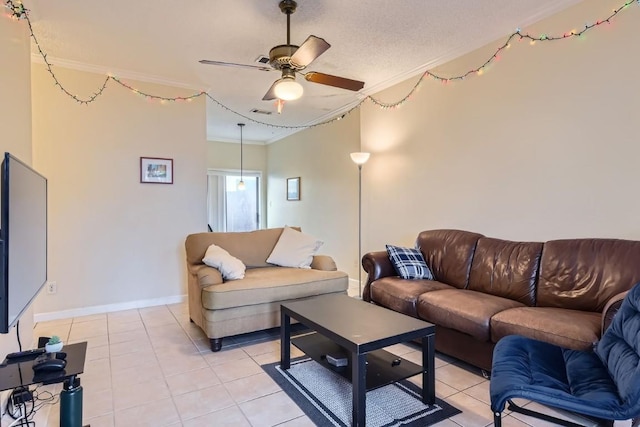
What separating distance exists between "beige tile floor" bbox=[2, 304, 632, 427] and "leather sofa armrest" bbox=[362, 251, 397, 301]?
62 centimetres

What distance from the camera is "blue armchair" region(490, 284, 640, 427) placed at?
1.28m

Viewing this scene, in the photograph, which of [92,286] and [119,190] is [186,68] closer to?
[119,190]

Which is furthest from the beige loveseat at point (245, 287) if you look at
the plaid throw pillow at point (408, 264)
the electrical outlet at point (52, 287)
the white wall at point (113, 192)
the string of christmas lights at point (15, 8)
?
the string of christmas lights at point (15, 8)

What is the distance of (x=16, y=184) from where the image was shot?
1.46 meters

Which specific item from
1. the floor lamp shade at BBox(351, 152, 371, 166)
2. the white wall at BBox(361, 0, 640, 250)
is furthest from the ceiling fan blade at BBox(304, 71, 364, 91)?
the floor lamp shade at BBox(351, 152, 371, 166)

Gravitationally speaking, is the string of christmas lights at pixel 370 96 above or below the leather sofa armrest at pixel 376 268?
above

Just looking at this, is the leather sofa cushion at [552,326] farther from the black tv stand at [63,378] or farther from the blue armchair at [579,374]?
the black tv stand at [63,378]

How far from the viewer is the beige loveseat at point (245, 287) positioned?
278 cm

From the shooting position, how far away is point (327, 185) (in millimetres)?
5711

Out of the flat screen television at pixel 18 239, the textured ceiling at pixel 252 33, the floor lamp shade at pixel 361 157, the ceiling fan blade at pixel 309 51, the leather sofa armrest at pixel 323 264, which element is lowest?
the leather sofa armrest at pixel 323 264

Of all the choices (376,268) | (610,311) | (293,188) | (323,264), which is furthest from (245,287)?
(293,188)

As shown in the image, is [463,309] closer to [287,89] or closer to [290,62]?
[287,89]

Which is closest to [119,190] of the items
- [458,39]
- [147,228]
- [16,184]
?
[147,228]

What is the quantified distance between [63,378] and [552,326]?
8.00 ft
